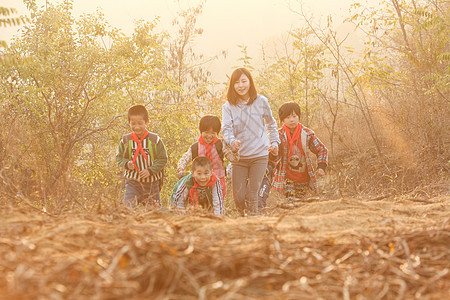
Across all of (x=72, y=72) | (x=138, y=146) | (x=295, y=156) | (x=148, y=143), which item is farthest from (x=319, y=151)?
(x=72, y=72)

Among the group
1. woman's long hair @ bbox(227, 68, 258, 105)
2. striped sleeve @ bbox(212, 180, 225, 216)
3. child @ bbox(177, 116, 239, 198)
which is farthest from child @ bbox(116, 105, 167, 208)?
woman's long hair @ bbox(227, 68, 258, 105)

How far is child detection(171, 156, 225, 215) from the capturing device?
218 inches

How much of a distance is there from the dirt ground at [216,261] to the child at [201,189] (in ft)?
8.09

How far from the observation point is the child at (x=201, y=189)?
218 inches

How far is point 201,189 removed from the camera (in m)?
5.64

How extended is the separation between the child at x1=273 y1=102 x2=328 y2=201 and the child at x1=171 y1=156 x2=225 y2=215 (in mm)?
1131

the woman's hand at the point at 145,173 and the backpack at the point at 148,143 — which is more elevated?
the backpack at the point at 148,143

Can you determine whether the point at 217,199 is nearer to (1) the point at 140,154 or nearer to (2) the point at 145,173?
(2) the point at 145,173

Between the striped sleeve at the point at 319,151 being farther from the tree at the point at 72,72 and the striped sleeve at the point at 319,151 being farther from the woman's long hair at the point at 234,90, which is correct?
the tree at the point at 72,72

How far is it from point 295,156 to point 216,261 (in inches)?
175

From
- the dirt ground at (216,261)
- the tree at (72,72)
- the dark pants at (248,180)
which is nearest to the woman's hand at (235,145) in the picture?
the dark pants at (248,180)

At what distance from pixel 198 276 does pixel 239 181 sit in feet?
12.5

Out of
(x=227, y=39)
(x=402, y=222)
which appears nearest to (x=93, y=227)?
(x=402, y=222)

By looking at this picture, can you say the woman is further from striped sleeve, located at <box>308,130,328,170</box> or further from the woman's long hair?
striped sleeve, located at <box>308,130,328,170</box>
